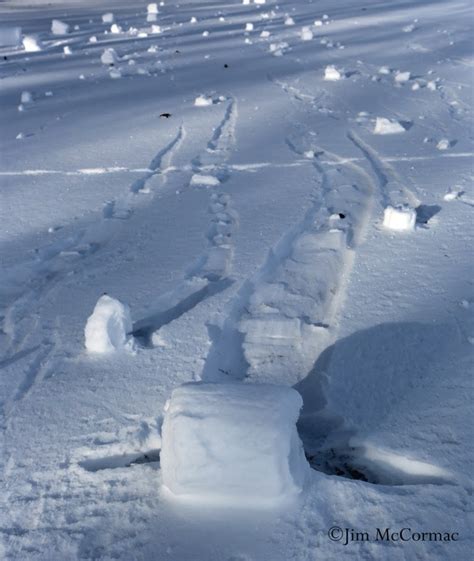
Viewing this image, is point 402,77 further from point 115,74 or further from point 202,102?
point 115,74

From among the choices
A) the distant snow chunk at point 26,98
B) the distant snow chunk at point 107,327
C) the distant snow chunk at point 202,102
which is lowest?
the distant snow chunk at point 202,102

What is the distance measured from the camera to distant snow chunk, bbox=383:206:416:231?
121 inches

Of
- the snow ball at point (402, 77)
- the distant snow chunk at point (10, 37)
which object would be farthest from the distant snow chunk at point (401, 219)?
the distant snow chunk at point (10, 37)

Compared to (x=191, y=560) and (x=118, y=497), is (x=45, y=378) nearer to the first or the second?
(x=118, y=497)

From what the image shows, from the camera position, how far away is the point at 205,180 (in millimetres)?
3834

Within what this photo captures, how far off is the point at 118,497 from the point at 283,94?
5.58m

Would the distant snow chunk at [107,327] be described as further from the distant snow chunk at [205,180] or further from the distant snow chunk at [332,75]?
the distant snow chunk at [332,75]

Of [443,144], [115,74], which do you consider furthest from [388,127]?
[115,74]

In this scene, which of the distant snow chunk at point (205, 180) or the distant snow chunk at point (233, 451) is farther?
the distant snow chunk at point (205, 180)

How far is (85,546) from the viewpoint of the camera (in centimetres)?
148

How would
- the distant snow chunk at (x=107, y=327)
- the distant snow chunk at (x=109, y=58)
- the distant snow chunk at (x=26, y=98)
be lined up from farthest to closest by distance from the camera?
the distant snow chunk at (x=109, y=58) < the distant snow chunk at (x=26, y=98) < the distant snow chunk at (x=107, y=327)

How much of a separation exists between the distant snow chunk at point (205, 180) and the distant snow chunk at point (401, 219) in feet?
4.06

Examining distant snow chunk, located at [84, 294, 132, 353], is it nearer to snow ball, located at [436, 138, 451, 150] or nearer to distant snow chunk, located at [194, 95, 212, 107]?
snow ball, located at [436, 138, 451, 150]

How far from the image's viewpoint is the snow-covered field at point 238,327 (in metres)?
1.50
